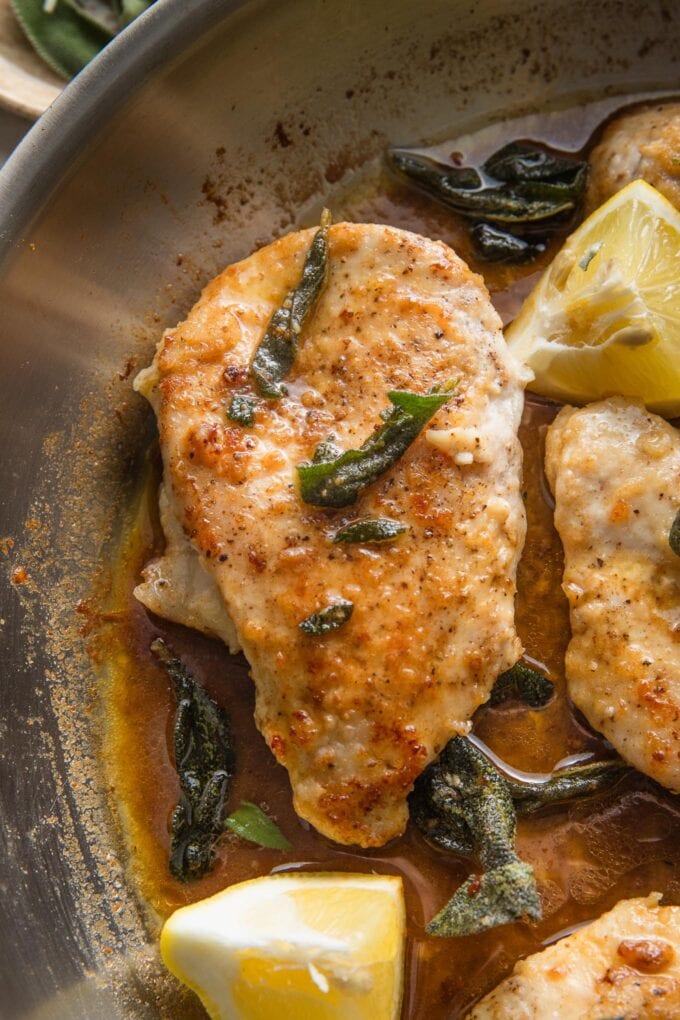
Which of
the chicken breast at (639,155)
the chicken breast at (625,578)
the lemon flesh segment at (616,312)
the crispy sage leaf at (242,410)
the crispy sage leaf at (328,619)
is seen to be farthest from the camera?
the chicken breast at (639,155)

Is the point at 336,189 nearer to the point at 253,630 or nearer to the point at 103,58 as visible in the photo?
the point at 103,58

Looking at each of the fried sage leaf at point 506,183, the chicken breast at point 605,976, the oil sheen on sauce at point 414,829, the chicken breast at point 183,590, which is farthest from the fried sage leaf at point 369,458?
the chicken breast at point 605,976

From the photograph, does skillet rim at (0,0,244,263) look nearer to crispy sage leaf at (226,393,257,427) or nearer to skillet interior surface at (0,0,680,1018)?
skillet interior surface at (0,0,680,1018)

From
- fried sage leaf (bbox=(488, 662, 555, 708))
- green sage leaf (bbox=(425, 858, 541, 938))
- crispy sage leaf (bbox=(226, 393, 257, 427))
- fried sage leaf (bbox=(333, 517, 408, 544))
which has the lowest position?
green sage leaf (bbox=(425, 858, 541, 938))

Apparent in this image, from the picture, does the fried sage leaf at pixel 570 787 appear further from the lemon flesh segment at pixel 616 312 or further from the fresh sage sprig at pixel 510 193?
the fresh sage sprig at pixel 510 193

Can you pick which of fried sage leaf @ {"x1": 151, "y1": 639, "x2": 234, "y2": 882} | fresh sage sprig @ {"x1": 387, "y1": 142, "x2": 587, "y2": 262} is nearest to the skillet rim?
fresh sage sprig @ {"x1": 387, "y1": 142, "x2": 587, "y2": 262}
